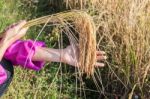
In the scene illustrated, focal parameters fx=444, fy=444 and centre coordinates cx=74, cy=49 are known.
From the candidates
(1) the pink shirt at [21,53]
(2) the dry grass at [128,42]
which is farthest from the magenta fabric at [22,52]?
(2) the dry grass at [128,42]

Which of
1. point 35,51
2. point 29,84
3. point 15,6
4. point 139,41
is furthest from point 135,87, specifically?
point 15,6

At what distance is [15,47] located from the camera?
1.41 meters

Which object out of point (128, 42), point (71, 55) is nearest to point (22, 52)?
point (71, 55)

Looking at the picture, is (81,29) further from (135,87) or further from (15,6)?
(15,6)

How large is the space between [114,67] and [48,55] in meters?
1.16

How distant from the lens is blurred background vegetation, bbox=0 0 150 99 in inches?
94.3

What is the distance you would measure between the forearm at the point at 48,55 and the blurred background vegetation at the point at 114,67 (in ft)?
2.75

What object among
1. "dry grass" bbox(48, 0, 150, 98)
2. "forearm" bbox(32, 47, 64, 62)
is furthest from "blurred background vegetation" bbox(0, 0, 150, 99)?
"forearm" bbox(32, 47, 64, 62)

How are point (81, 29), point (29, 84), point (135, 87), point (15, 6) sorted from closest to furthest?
1. point (81, 29)
2. point (135, 87)
3. point (29, 84)
4. point (15, 6)

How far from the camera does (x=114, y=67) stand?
2.51 m

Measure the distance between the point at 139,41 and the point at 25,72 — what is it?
75 centimetres

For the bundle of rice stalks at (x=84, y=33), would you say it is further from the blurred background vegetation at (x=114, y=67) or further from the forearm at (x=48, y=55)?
the blurred background vegetation at (x=114, y=67)

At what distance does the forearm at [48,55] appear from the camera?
4.56 ft

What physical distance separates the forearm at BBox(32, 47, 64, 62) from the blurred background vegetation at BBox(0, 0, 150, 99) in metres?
0.84
